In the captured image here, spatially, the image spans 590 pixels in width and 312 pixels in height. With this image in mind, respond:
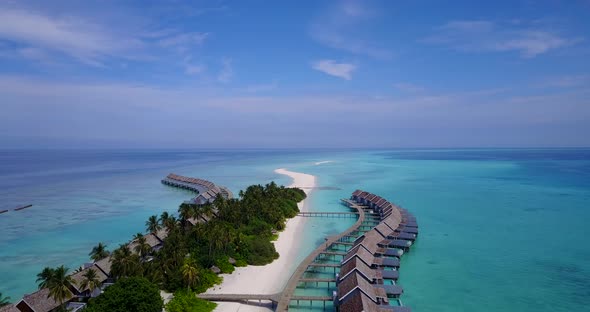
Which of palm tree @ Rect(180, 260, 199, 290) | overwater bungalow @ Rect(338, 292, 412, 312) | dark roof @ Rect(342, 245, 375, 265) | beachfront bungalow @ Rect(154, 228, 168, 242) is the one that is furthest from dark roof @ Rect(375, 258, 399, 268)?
beachfront bungalow @ Rect(154, 228, 168, 242)

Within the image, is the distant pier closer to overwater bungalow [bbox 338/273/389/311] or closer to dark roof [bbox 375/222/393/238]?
dark roof [bbox 375/222/393/238]

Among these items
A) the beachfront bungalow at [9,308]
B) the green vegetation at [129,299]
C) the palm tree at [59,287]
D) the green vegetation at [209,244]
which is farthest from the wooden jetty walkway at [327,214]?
the beachfront bungalow at [9,308]

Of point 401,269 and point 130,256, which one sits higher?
point 130,256

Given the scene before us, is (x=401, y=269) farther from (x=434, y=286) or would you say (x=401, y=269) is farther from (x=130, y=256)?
(x=130, y=256)

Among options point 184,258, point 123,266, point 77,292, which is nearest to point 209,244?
point 184,258

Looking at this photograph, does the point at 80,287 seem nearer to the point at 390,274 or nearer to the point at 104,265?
the point at 104,265

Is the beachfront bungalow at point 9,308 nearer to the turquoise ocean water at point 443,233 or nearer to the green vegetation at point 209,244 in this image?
the green vegetation at point 209,244

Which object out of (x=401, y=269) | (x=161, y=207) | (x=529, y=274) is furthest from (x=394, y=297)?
(x=161, y=207)
